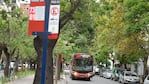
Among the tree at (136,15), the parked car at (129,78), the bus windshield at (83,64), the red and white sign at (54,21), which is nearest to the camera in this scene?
the red and white sign at (54,21)

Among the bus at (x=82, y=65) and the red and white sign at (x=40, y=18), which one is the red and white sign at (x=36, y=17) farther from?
the bus at (x=82, y=65)

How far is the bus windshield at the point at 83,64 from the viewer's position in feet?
169

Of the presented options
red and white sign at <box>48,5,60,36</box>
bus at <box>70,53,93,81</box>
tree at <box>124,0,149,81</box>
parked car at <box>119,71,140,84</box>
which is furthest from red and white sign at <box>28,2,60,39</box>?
bus at <box>70,53,93,81</box>

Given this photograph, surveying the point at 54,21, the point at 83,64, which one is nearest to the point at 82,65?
the point at 83,64

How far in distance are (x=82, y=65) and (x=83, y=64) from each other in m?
0.20

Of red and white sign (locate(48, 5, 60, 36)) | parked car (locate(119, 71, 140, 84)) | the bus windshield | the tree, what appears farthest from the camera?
the bus windshield

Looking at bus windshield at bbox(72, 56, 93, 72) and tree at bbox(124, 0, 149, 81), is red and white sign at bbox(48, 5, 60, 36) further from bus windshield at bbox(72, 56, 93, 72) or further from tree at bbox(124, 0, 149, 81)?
bus windshield at bbox(72, 56, 93, 72)

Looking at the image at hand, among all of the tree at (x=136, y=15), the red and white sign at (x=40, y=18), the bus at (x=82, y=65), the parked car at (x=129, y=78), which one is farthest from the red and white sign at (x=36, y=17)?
the bus at (x=82, y=65)

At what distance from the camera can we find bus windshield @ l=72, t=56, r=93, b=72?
51.6 m

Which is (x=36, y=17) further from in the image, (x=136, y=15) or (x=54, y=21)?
(x=136, y=15)

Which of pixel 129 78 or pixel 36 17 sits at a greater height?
pixel 36 17

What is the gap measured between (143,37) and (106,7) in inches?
426

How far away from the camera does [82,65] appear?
52.2 metres

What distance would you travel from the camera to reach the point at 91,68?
52.4m
